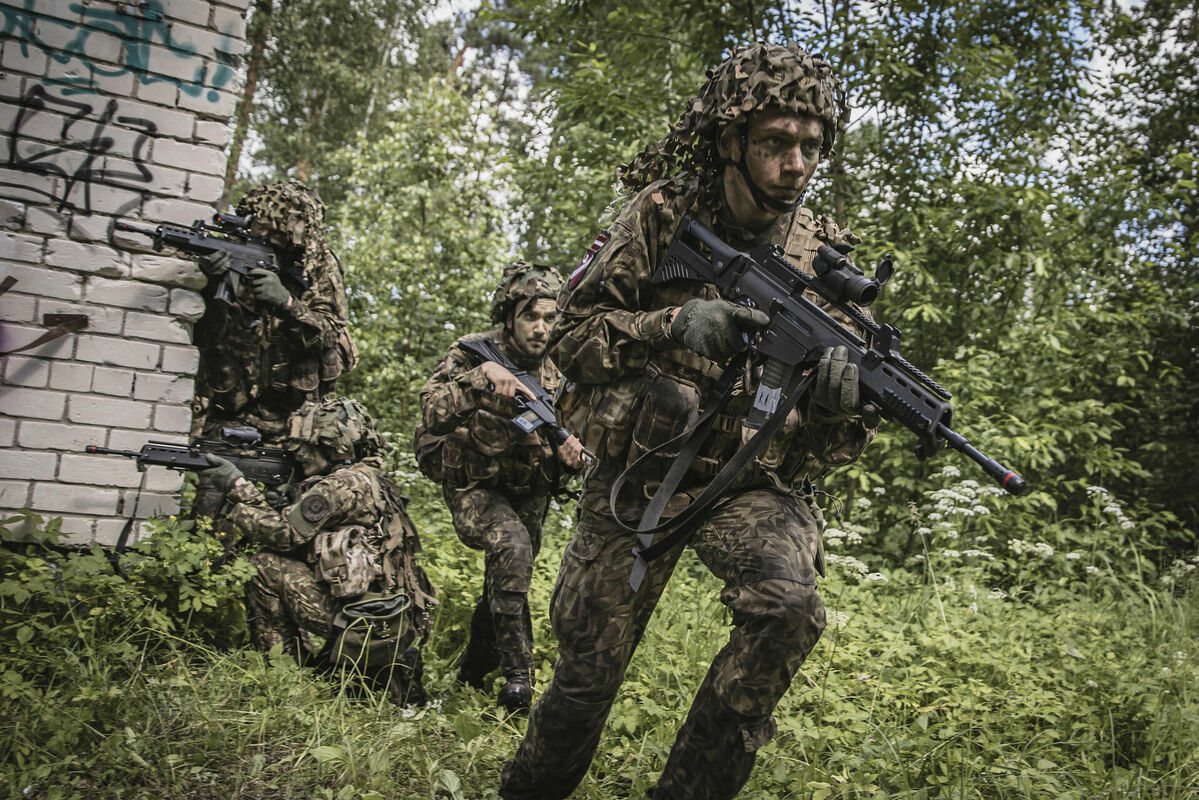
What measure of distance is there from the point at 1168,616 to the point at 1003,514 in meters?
1.82

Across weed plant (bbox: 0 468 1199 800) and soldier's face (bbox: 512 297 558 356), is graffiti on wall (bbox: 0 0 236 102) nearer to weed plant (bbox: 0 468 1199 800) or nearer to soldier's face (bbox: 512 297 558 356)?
soldier's face (bbox: 512 297 558 356)

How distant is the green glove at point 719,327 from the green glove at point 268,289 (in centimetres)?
348

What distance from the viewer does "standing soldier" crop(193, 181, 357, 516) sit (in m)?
5.16

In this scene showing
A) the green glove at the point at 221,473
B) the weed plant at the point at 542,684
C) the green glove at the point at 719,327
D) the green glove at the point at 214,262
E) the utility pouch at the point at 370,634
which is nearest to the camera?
the green glove at the point at 719,327

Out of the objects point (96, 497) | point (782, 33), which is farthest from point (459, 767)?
point (782, 33)

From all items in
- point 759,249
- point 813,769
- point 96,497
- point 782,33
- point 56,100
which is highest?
point 782,33

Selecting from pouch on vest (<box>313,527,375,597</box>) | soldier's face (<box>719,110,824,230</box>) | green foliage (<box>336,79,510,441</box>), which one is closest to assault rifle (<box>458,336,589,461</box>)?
pouch on vest (<box>313,527,375,597</box>)

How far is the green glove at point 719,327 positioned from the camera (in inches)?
87.1

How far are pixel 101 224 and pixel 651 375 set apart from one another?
3427 millimetres

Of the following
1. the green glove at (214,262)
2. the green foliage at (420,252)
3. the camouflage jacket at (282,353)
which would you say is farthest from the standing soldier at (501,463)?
the green foliage at (420,252)

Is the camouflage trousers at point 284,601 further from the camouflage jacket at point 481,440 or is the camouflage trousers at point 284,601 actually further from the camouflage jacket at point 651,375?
the camouflage jacket at point 651,375

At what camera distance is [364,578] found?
12.8ft

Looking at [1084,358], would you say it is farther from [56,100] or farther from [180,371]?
[56,100]

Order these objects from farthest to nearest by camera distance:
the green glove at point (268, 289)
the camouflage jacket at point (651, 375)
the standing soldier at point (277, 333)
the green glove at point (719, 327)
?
the standing soldier at point (277, 333) → the green glove at point (268, 289) → the camouflage jacket at point (651, 375) → the green glove at point (719, 327)
